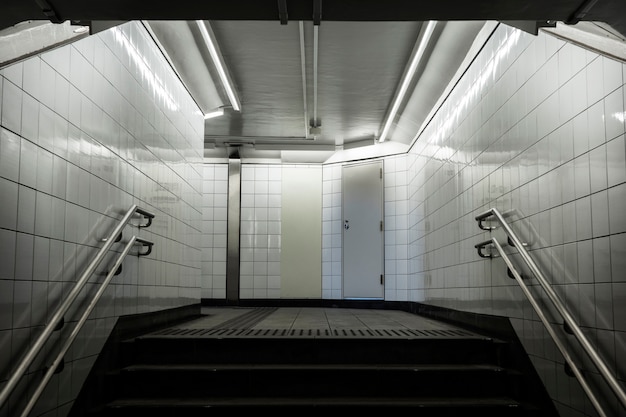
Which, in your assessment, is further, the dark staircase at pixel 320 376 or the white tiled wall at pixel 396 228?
the white tiled wall at pixel 396 228

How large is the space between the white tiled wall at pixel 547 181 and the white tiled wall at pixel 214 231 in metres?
5.02

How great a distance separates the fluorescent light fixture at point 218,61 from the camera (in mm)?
5315

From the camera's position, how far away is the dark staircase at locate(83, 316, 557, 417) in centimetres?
354

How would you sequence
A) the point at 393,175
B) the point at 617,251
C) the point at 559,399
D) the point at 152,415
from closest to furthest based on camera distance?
the point at 617,251, the point at 559,399, the point at 152,415, the point at 393,175

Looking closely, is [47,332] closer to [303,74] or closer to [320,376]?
[320,376]

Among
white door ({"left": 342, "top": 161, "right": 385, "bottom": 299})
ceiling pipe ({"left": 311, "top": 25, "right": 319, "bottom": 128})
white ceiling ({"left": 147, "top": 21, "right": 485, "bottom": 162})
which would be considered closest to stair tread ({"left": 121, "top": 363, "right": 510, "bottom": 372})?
white ceiling ({"left": 147, "top": 21, "right": 485, "bottom": 162})

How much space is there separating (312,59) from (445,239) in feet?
7.81

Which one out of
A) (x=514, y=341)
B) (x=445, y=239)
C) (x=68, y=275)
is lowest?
(x=514, y=341)

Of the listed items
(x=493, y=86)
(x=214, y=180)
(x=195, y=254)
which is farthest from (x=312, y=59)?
(x=214, y=180)

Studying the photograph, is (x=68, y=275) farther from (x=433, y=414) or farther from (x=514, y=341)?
(x=514, y=341)

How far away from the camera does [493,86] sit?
4719 mm

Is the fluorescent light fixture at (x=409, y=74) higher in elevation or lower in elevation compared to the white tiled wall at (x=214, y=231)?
higher

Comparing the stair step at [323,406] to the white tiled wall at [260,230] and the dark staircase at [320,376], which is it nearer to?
the dark staircase at [320,376]

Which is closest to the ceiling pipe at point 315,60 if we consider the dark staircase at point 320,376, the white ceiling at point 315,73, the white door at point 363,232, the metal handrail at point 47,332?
the white ceiling at point 315,73
